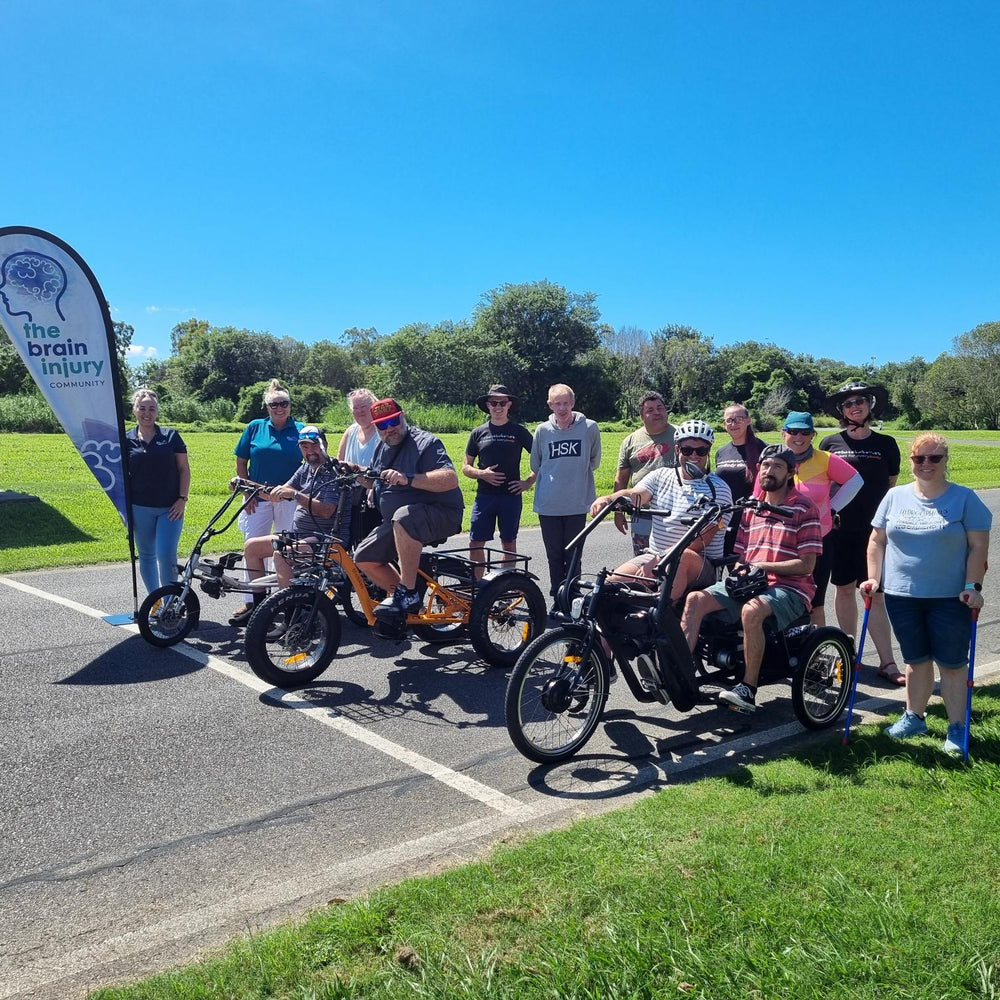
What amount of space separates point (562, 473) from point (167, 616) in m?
3.48

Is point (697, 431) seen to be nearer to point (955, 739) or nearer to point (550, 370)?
point (955, 739)

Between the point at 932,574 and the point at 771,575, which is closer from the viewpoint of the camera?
the point at 932,574

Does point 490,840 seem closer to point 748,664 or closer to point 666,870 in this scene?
point 666,870

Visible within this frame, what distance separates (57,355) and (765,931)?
288 inches

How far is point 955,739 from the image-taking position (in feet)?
16.4

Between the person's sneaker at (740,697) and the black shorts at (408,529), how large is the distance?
249 centimetres

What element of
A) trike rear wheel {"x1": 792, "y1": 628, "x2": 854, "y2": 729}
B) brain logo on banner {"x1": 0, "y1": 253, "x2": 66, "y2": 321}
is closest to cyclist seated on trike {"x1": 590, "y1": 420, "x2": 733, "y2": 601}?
trike rear wheel {"x1": 792, "y1": 628, "x2": 854, "y2": 729}

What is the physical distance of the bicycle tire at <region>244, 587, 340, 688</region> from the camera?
6.05 metres

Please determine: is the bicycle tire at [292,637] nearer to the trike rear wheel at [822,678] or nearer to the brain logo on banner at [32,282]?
the trike rear wheel at [822,678]

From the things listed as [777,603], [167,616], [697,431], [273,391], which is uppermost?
[273,391]

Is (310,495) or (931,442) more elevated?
(931,442)

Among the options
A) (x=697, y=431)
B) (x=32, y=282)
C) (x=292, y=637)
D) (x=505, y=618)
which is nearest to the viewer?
(x=697, y=431)

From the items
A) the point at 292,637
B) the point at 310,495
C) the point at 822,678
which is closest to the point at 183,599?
the point at 310,495

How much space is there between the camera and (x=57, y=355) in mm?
7887
